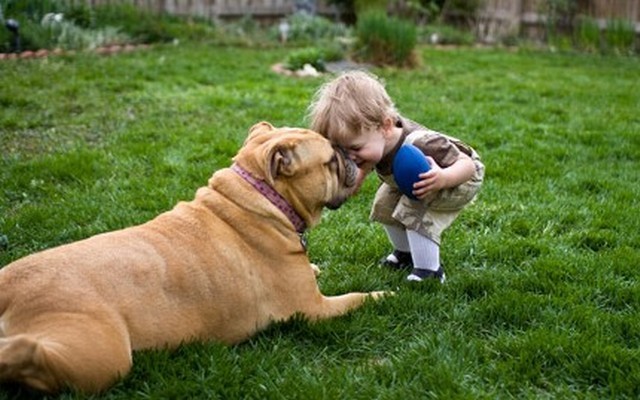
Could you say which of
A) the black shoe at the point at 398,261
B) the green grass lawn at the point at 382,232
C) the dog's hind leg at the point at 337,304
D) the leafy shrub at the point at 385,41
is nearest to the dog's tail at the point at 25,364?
the green grass lawn at the point at 382,232

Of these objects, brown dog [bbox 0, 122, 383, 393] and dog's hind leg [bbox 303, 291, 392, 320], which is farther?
dog's hind leg [bbox 303, 291, 392, 320]

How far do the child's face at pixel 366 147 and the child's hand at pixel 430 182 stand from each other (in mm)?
286

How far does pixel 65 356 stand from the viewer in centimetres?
289

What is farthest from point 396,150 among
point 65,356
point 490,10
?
point 490,10

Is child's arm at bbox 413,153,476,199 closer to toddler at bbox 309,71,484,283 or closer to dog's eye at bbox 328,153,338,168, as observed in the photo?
toddler at bbox 309,71,484,283

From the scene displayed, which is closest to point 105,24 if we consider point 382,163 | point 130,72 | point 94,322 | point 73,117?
point 130,72

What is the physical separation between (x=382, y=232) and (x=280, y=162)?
173cm

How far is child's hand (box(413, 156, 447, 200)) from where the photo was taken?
13.2 feet

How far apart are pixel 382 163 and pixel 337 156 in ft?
1.56

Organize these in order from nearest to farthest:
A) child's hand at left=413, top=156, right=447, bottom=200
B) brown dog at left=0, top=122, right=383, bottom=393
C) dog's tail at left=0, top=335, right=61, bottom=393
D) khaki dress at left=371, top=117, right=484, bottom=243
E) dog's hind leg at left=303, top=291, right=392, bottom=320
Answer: dog's tail at left=0, top=335, right=61, bottom=393 → brown dog at left=0, top=122, right=383, bottom=393 → dog's hind leg at left=303, top=291, right=392, bottom=320 → child's hand at left=413, top=156, right=447, bottom=200 → khaki dress at left=371, top=117, right=484, bottom=243

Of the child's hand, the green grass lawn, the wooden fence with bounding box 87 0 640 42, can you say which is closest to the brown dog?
the green grass lawn

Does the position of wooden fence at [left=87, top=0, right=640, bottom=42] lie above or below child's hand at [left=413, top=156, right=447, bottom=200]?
above

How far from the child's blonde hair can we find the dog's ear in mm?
447

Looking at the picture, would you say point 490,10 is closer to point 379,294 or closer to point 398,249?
Answer: point 398,249
